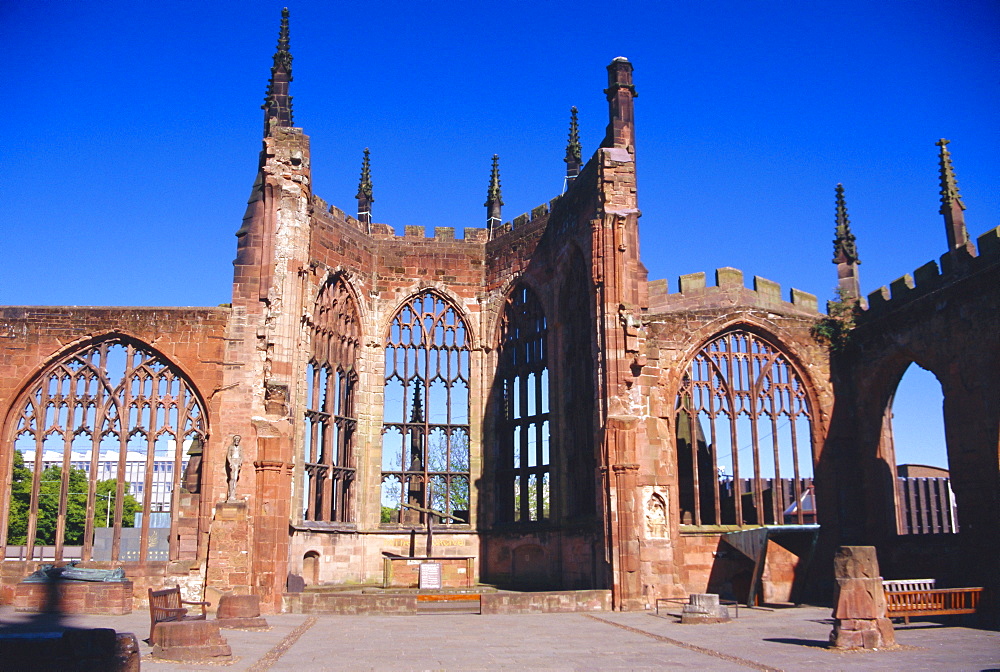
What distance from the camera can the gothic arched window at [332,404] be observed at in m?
26.9

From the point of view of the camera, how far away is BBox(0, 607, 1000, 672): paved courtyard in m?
12.3

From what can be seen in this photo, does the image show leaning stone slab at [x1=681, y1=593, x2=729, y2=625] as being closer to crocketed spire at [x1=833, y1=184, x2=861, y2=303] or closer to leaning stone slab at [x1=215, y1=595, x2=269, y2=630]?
leaning stone slab at [x1=215, y1=595, x2=269, y2=630]

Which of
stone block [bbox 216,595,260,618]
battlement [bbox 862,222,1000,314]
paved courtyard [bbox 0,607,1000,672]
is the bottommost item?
paved courtyard [bbox 0,607,1000,672]

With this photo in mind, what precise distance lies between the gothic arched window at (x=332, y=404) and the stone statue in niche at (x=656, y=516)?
9951 mm

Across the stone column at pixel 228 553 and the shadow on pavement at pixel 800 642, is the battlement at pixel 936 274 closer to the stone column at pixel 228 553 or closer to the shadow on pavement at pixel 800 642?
the shadow on pavement at pixel 800 642

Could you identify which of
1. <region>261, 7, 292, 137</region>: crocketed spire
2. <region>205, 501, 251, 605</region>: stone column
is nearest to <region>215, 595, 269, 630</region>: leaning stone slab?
<region>205, 501, 251, 605</region>: stone column

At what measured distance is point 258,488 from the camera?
74.4 ft

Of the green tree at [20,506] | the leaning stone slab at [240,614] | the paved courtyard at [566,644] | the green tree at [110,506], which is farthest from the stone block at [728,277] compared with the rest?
the green tree at [110,506]

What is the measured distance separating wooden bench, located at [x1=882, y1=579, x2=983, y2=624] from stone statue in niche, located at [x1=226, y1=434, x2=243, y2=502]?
15.0 m

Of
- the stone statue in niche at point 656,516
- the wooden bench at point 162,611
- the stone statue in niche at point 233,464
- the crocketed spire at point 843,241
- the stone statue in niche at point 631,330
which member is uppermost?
the crocketed spire at point 843,241

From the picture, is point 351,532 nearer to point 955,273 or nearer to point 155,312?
point 155,312

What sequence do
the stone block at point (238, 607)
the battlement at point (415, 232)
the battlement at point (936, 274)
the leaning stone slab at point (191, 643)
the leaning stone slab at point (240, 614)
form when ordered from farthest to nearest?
the battlement at point (415, 232) < the battlement at point (936, 274) < the stone block at point (238, 607) < the leaning stone slab at point (240, 614) < the leaning stone slab at point (191, 643)

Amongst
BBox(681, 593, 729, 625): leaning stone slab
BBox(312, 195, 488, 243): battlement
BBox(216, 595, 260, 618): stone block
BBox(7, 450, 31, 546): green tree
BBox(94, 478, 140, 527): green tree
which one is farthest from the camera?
BBox(94, 478, 140, 527): green tree

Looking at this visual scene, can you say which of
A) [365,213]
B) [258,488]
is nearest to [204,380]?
[258,488]
